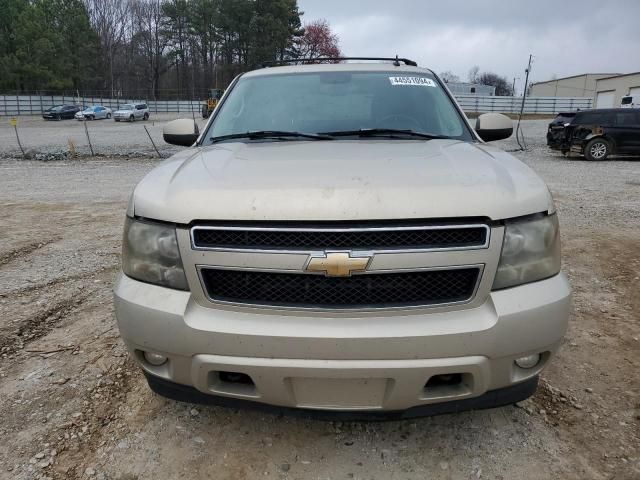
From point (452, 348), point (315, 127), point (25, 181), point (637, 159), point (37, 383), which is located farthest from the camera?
point (637, 159)

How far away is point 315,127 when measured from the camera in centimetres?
296

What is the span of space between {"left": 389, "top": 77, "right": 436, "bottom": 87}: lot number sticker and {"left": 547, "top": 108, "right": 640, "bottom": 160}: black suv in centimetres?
1416

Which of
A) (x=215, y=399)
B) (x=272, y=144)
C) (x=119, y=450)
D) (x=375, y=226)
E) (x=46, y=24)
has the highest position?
(x=46, y=24)

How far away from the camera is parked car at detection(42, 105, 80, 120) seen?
43844 mm

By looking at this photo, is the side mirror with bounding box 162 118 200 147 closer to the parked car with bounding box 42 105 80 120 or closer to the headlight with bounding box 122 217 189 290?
the headlight with bounding box 122 217 189 290

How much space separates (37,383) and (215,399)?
1432 millimetres

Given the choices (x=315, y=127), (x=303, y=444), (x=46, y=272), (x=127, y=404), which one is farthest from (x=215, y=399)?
(x=46, y=272)

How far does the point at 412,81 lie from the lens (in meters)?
3.36

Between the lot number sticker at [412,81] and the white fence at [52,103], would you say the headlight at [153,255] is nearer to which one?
the lot number sticker at [412,81]

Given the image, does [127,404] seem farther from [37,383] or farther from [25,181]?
[25,181]

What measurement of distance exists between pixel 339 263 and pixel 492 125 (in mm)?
2141

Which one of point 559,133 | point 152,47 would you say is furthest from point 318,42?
point 559,133

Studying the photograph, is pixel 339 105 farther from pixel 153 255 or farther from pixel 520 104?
pixel 520 104

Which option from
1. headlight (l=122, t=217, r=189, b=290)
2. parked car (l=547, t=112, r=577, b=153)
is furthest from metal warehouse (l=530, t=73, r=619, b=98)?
headlight (l=122, t=217, r=189, b=290)
